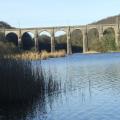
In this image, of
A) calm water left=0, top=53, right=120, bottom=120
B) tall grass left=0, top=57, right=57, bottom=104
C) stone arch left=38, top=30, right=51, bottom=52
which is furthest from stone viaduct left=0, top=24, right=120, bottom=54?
tall grass left=0, top=57, right=57, bottom=104

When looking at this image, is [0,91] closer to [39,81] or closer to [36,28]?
[39,81]

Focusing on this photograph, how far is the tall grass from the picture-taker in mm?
14992

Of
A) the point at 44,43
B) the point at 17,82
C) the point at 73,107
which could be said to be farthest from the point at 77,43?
the point at 73,107

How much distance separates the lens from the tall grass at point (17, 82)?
15.0 meters

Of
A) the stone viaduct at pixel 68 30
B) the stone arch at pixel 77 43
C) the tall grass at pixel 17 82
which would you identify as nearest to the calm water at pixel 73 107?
the tall grass at pixel 17 82

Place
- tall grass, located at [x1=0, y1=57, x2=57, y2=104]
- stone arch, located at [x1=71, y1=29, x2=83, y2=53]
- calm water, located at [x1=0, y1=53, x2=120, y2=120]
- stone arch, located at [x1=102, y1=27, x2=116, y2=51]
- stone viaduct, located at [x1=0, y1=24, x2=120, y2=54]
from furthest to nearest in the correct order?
1. stone arch, located at [x1=71, y1=29, x2=83, y2=53]
2. stone viaduct, located at [x1=0, y1=24, x2=120, y2=54]
3. stone arch, located at [x1=102, y1=27, x2=116, y2=51]
4. tall grass, located at [x1=0, y1=57, x2=57, y2=104]
5. calm water, located at [x1=0, y1=53, x2=120, y2=120]

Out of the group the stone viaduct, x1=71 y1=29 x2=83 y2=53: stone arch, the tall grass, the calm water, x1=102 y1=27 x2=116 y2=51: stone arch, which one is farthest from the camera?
x1=71 y1=29 x2=83 y2=53: stone arch

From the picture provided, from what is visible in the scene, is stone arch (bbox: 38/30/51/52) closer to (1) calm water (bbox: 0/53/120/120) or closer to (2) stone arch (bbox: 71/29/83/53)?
(2) stone arch (bbox: 71/29/83/53)

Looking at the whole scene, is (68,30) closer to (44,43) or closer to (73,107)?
(44,43)

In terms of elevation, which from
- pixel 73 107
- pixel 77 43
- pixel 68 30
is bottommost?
pixel 77 43

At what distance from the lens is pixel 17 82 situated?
1535 cm

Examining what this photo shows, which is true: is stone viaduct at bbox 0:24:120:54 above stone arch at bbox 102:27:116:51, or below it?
above

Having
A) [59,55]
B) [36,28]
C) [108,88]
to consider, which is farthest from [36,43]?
[108,88]

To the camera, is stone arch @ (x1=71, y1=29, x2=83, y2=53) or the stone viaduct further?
stone arch @ (x1=71, y1=29, x2=83, y2=53)
